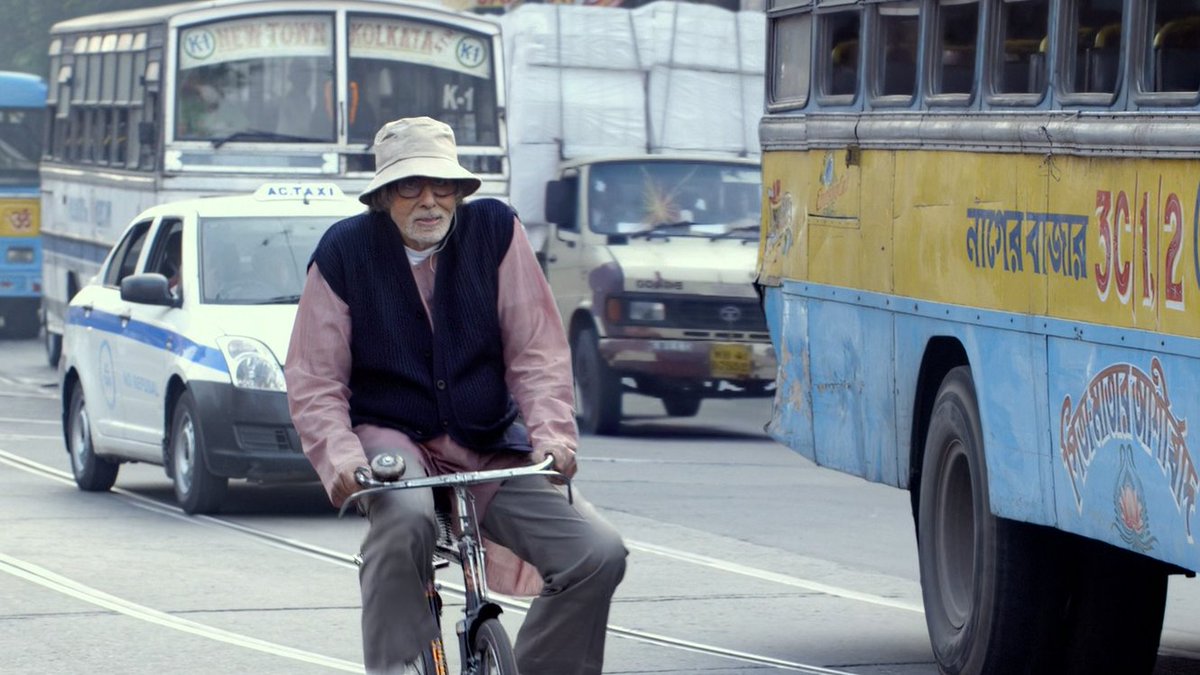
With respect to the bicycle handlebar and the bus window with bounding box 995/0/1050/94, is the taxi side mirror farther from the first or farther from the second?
the bicycle handlebar

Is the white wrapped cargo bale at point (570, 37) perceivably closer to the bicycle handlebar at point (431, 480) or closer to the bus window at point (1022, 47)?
the bus window at point (1022, 47)

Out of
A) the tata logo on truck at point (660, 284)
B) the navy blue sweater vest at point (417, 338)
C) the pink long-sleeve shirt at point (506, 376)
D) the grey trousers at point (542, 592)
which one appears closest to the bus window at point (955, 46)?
the pink long-sleeve shirt at point (506, 376)

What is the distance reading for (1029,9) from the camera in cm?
708

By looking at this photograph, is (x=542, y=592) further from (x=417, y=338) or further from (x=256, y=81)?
(x=256, y=81)

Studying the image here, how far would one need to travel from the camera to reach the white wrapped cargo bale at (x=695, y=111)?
2111 cm

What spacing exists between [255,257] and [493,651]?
8.19m

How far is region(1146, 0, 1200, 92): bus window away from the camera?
5848 millimetres

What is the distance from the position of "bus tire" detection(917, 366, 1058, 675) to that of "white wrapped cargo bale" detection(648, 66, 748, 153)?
13233mm

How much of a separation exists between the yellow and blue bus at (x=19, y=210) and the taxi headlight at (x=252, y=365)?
61.5 ft

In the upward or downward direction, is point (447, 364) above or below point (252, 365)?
above

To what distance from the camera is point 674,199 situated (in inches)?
729

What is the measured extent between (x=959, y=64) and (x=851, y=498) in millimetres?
6695

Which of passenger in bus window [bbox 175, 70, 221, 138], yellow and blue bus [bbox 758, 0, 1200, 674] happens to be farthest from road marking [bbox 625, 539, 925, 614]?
passenger in bus window [bbox 175, 70, 221, 138]

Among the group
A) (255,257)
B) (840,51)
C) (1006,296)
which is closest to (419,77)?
(255,257)
